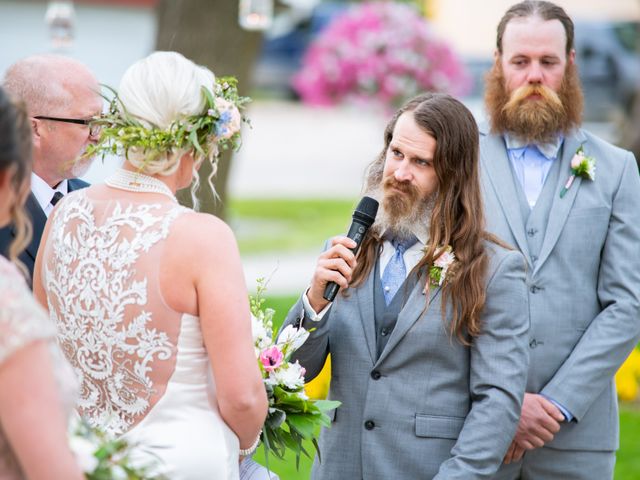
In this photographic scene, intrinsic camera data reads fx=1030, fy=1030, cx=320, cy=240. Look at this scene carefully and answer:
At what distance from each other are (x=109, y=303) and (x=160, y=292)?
17cm

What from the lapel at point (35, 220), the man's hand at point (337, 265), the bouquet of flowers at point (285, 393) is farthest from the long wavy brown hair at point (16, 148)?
the lapel at point (35, 220)

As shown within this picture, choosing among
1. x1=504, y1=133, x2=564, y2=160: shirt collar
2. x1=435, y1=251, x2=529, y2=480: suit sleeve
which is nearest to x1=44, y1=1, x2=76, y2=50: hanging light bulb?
x1=504, y1=133, x2=564, y2=160: shirt collar

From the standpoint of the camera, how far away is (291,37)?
1104 inches

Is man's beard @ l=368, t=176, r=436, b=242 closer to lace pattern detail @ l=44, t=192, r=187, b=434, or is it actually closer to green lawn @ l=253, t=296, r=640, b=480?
lace pattern detail @ l=44, t=192, r=187, b=434

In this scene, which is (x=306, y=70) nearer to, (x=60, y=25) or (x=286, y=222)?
(x=286, y=222)

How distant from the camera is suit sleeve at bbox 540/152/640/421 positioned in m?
4.22

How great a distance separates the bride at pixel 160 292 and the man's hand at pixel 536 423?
51.8 inches

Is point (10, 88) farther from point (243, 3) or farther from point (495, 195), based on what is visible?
point (243, 3)

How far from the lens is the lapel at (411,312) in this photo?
3.75 meters

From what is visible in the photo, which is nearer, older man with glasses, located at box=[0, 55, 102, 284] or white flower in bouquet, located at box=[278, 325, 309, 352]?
white flower in bouquet, located at box=[278, 325, 309, 352]

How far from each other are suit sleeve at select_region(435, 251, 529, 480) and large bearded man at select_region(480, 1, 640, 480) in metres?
0.44

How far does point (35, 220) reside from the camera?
4.23 m

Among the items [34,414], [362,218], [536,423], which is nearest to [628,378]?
[536,423]

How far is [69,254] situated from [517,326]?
1.63m
